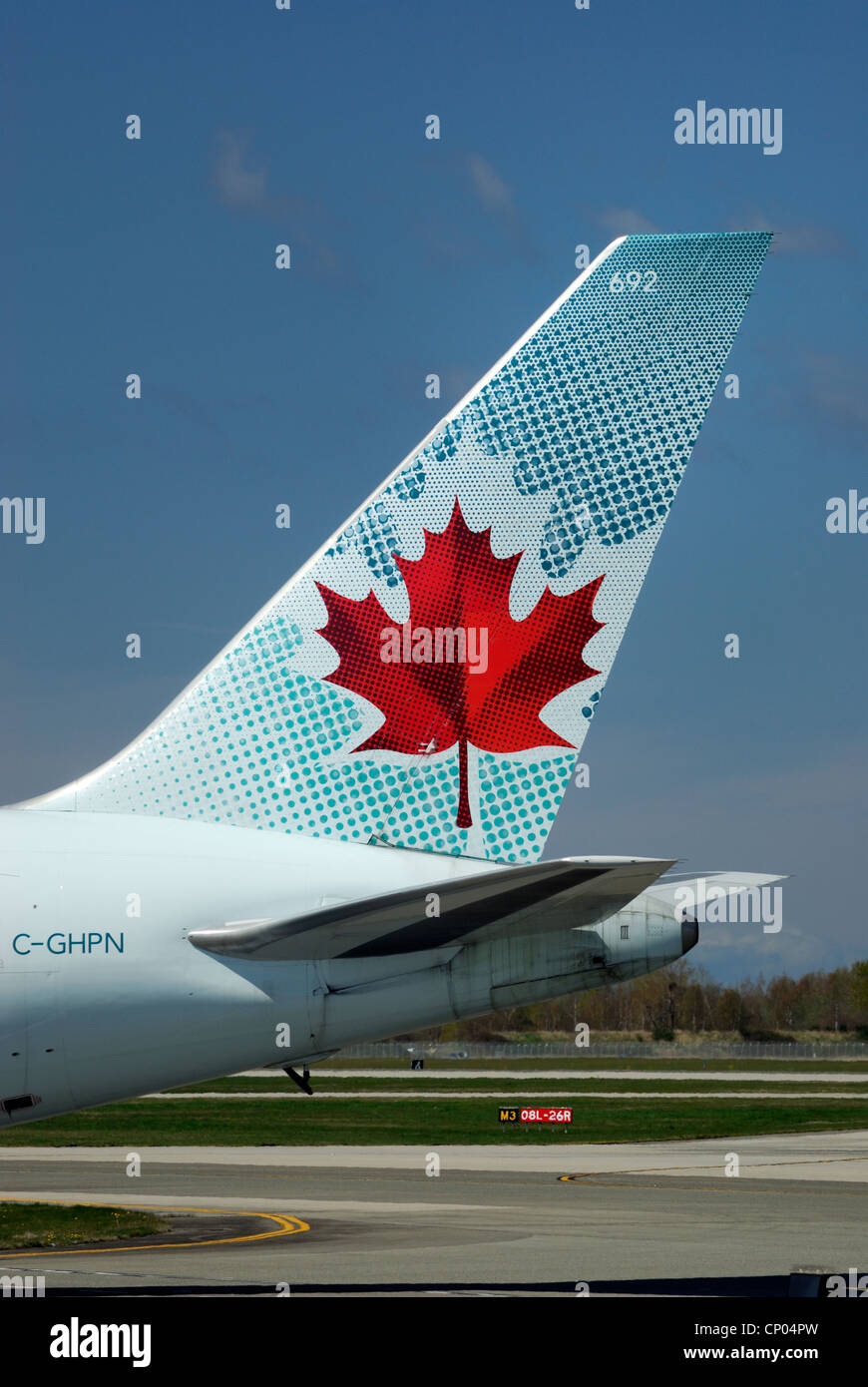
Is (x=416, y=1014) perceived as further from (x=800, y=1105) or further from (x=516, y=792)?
(x=800, y=1105)

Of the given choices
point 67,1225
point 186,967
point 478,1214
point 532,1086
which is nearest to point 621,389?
point 186,967

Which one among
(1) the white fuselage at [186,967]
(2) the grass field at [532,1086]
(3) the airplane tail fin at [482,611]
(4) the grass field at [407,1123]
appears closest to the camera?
(1) the white fuselage at [186,967]

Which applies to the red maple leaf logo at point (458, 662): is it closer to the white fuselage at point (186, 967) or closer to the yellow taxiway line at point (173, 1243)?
the white fuselage at point (186, 967)

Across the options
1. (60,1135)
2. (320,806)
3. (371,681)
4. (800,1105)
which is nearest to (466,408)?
(371,681)

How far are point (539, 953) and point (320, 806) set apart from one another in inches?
111

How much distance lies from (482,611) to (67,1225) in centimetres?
1842

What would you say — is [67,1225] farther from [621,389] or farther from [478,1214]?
[621,389]

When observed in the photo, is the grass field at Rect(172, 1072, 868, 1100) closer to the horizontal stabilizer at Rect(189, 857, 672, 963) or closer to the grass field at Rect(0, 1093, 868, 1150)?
the grass field at Rect(0, 1093, 868, 1150)

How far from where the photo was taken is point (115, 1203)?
36.2 metres

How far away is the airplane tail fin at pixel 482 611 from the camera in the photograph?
57.6ft

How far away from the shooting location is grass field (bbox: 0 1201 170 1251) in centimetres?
2858

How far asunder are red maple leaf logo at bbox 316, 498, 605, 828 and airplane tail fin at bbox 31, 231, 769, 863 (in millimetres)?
21

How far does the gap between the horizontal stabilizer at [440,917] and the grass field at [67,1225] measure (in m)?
14.3

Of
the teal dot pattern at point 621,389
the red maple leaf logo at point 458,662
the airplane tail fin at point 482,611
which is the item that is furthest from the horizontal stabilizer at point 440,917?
the teal dot pattern at point 621,389
